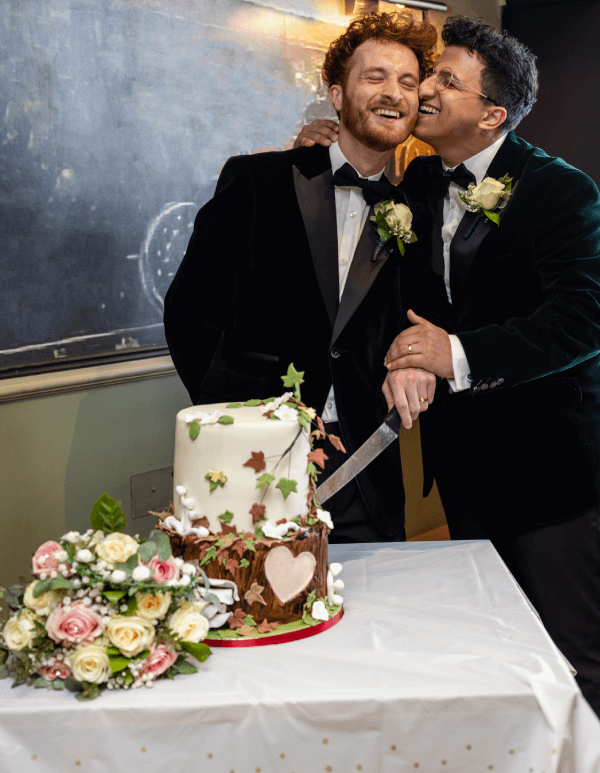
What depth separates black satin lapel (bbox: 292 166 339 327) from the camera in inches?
70.6

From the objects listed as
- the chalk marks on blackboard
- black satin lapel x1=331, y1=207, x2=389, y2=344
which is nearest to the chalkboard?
the chalk marks on blackboard

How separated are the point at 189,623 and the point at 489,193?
1240mm

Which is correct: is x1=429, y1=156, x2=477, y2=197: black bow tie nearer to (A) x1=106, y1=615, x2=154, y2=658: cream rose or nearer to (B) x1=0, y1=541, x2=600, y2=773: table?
(B) x1=0, y1=541, x2=600, y2=773: table

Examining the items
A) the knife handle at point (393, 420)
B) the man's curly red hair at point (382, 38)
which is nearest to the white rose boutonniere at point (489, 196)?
the man's curly red hair at point (382, 38)

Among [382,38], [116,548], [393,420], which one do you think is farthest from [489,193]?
[116,548]

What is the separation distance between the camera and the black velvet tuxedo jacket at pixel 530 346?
5.45ft

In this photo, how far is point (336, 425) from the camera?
1.82 metres

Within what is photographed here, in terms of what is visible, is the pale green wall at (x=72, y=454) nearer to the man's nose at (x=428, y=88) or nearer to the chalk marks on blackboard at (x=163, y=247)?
the chalk marks on blackboard at (x=163, y=247)

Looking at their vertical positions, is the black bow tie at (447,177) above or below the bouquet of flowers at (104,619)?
above

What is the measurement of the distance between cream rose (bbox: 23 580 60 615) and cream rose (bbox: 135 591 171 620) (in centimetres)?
12

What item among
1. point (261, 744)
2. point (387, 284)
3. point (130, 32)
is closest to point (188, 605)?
point (261, 744)

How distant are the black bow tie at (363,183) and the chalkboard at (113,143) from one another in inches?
30.8

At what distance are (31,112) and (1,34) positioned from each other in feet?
0.65

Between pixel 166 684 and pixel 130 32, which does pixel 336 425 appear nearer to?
pixel 166 684
